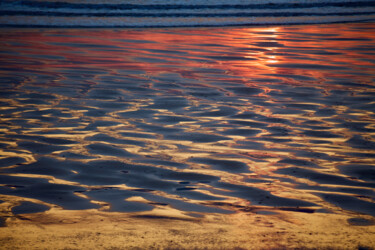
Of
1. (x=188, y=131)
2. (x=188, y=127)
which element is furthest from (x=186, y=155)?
(x=188, y=127)

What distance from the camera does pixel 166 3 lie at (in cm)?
1834

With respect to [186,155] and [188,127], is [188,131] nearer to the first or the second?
[188,127]

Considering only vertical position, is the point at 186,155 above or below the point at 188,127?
below

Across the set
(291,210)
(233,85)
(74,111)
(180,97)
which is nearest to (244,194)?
(291,210)

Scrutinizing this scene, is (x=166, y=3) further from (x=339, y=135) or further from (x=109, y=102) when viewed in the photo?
(x=339, y=135)

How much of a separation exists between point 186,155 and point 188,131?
25.4 inches

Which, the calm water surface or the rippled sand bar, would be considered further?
the calm water surface

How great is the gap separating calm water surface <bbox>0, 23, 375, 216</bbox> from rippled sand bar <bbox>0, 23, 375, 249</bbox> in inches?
0.6

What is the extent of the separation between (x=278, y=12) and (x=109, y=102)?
12720 mm

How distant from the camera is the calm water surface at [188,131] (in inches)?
115

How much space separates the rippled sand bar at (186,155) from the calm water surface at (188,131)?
15 mm

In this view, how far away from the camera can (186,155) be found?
3.59 meters

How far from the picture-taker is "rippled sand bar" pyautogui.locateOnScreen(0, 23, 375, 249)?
2473 mm

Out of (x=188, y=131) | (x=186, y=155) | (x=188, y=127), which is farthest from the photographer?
(x=188, y=127)
